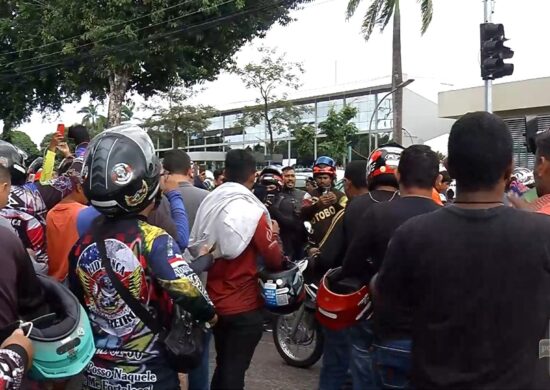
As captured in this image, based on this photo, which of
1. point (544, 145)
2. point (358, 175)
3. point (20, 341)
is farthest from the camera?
point (358, 175)

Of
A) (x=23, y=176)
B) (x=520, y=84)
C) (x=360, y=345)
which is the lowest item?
(x=360, y=345)

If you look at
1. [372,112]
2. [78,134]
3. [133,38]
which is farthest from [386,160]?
[372,112]

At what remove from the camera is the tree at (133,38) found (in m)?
16.4

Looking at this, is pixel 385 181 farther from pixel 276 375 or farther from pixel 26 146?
pixel 26 146

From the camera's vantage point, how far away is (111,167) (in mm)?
2516

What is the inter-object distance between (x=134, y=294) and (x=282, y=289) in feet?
4.02

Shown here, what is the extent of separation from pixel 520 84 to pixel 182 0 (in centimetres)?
1214

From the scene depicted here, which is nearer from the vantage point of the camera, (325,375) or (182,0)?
(325,375)

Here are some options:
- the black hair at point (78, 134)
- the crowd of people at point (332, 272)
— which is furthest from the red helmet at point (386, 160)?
the black hair at point (78, 134)

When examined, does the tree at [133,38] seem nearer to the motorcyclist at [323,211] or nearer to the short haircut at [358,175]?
the motorcyclist at [323,211]

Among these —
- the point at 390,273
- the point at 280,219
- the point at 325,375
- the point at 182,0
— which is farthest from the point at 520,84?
the point at 390,273

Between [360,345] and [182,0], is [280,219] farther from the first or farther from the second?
[182,0]

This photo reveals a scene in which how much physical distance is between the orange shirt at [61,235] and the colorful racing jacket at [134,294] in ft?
5.27

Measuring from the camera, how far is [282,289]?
3570mm
